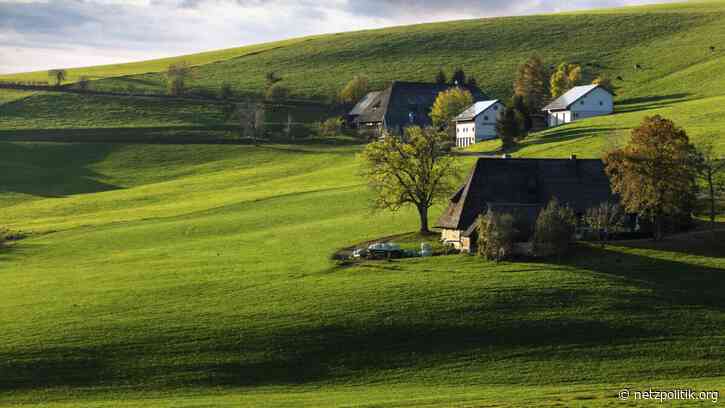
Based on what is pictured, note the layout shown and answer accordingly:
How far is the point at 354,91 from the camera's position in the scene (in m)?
160

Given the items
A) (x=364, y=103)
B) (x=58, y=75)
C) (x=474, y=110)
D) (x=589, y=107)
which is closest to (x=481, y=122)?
(x=474, y=110)

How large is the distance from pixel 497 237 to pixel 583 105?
7178 centimetres

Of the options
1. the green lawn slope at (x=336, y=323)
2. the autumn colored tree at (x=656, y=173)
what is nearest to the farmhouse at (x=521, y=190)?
the autumn colored tree at (x=656, y=173)

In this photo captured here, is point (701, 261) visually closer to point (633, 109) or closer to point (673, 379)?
point (673, 379)

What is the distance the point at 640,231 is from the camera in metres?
64.1

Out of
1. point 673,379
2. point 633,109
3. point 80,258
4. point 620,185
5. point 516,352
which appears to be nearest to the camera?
point 673,379

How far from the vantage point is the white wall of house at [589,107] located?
124625 millimetres

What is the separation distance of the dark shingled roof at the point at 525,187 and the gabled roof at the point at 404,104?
2869 inches

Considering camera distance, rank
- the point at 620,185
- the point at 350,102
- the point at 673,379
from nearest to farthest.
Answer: the point at 673,379, the point at 620,185, the point at 350,102

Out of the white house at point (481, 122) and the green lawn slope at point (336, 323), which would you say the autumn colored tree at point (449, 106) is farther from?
the green lawn slope at point (336, 323)

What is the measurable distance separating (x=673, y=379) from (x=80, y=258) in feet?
141

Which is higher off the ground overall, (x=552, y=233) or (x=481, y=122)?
(x=481, y=122)

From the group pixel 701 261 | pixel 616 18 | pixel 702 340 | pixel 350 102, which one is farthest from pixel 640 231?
pixel 616 18

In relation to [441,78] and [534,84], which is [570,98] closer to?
[534,84]
